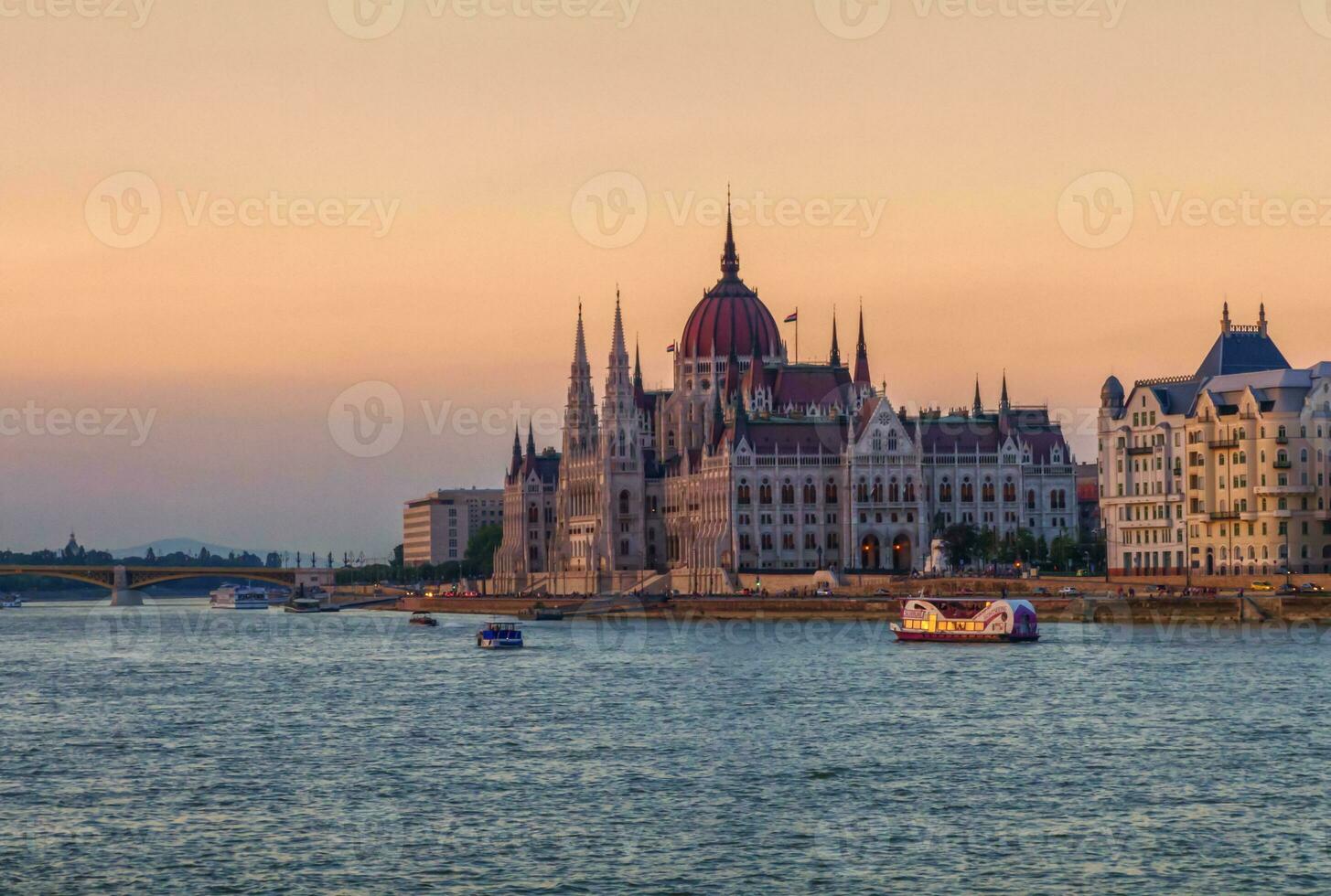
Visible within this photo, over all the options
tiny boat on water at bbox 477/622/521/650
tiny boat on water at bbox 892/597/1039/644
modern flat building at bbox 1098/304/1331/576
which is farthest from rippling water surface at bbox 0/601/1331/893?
modern flat building at bbox 1098/304/1331/576

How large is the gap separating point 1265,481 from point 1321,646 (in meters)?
37.7

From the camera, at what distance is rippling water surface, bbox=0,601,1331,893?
2051 inches

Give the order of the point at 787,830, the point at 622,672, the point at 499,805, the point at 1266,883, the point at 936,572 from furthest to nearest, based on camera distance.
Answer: the point at 936,572 → the point at 622,672 → the point at 499,805 → the point at 787,830 → the point at 1266,883

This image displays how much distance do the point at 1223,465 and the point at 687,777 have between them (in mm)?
99902

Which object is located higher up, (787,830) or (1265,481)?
(1265,481)

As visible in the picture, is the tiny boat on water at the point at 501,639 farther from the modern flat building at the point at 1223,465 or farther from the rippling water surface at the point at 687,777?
the modern flat building at the point at 1223,465

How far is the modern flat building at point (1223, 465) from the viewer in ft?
505

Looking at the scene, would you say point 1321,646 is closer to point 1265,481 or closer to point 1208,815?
point 1265,481

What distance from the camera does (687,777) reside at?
67188mm

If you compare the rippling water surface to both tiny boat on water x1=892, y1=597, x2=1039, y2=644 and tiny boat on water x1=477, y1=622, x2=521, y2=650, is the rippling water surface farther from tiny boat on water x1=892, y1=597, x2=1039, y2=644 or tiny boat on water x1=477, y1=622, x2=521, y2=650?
tiny boat on water x1=477, y1=622, x2=521, y2=650

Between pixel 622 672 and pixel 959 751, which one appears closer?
pixel 959 751

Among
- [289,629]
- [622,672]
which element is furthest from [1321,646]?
[289,629]

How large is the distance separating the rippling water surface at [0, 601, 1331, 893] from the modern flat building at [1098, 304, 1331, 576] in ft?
130

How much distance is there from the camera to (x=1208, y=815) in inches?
2312
